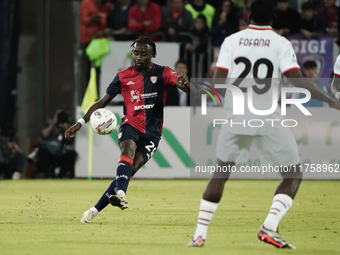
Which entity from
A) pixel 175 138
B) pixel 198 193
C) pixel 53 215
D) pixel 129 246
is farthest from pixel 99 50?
pixel 129 246

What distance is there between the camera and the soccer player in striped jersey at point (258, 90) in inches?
239

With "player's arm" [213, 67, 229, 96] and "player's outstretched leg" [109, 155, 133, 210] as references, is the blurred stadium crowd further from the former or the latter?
"player's arm" [213, 67, 229, 96]

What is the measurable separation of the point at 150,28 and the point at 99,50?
1.33 metres

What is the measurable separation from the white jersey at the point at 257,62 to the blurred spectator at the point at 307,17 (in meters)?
9.80

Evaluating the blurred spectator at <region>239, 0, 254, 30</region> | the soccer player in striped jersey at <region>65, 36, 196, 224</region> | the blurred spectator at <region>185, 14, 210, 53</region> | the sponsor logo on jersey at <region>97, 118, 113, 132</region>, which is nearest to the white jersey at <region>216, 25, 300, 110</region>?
the soccer player in striped jersey at <region>65, 36, 196, 224</region>

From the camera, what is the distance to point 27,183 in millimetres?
14336

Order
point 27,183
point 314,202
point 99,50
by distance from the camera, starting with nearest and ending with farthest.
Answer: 1. point 314,202
2. point 27,183
3. point 99,50

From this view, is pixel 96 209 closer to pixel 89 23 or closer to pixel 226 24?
pixel 89 23

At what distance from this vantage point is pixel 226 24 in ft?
51.6

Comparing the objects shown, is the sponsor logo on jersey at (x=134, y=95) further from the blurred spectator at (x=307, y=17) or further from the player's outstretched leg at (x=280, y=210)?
the blurred spectator at (x=307, y=17)

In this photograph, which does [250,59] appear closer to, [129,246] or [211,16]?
[129,246]

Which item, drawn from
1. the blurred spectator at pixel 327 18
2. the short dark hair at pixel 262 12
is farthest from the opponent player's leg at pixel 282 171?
the blurred spectator at pixel 327 18

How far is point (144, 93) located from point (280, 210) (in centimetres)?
291

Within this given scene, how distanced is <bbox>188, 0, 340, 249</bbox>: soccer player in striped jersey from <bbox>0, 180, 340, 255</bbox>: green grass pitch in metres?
0.49
